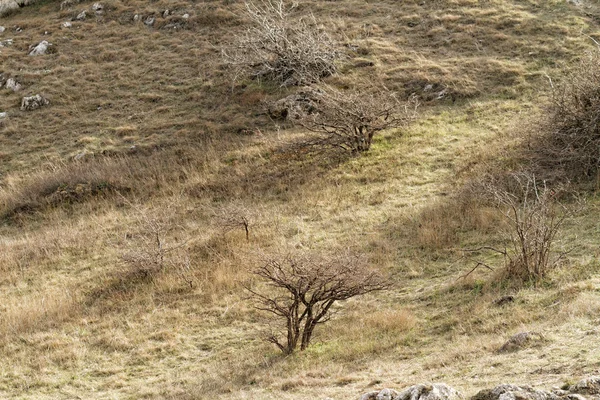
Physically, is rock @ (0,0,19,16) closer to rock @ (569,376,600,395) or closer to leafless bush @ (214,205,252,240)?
leafless bush @ (214,205,252,240)

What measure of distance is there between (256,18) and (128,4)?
950cm

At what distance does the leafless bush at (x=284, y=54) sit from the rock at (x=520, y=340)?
13.1m

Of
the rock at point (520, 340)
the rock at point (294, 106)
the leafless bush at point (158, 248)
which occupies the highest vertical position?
the rock at point (294, 106)

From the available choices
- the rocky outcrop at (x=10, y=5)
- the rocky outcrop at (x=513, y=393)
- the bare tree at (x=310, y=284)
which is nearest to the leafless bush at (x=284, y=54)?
the bare tree at (x=310, y=284)

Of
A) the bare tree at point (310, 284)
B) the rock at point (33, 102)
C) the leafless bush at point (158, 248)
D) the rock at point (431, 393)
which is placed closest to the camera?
the rock at point (431, 393)

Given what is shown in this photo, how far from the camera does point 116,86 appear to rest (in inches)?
840

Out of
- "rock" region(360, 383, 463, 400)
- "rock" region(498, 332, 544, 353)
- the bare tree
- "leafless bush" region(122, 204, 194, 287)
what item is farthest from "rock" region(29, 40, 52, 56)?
"rock" region(360, 383, 463, 400)

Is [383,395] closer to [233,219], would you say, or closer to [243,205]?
[233,219]

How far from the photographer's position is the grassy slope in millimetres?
7672

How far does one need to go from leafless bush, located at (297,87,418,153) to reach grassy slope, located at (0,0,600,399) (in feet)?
1.64

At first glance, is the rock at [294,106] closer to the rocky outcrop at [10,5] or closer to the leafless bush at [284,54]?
the leafless bush at [284,54]

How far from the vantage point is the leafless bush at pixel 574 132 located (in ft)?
40.0

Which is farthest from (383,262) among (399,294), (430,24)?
(430,24)

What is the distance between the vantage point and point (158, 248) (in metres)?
11.6
